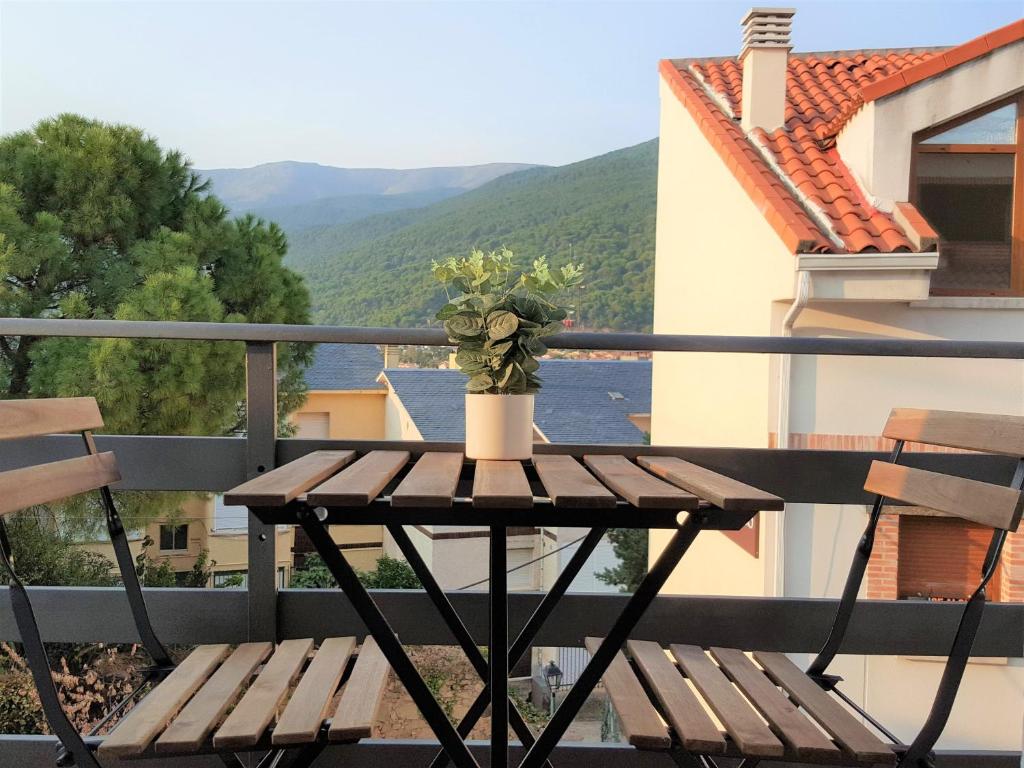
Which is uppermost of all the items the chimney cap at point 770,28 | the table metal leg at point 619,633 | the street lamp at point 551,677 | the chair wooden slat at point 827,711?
the chimney cap at point 770,28

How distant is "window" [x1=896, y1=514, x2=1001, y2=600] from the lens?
A: 5375 mm

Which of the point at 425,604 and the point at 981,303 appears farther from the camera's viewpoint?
the point at 981,303

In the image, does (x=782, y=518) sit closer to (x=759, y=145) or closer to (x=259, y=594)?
(x=759, y=145)

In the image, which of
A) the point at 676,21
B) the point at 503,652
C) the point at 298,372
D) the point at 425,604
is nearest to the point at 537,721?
the point at 298,372

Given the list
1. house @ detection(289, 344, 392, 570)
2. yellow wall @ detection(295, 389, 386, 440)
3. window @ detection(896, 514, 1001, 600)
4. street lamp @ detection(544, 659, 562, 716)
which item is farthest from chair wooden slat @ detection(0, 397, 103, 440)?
yellow wall @ detection(295, 389, 386, 440)

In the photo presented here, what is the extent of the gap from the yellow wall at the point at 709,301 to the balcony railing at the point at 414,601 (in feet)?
13.4

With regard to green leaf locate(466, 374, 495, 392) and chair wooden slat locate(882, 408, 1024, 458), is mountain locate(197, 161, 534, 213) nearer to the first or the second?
green leaf locate(466, 374, 495, 392)

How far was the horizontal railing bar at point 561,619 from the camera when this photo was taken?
5.58 ft

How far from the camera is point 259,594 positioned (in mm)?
Answer: 1695

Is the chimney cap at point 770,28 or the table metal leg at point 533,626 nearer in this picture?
the table metal leg at point 533,626

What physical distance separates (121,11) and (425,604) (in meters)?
26.4

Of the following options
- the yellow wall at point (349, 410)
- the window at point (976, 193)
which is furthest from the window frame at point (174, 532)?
the window at point (976, 193)

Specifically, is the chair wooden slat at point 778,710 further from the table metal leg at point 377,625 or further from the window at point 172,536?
the window at point 172,536

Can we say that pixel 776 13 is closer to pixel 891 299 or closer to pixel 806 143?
pixel 806 143
